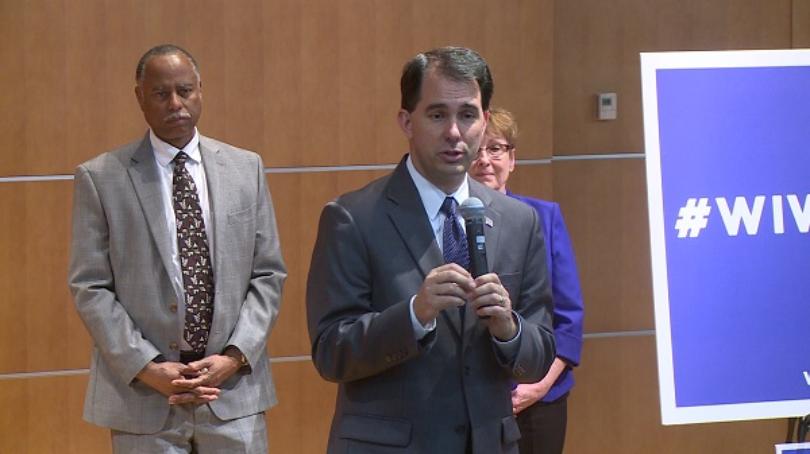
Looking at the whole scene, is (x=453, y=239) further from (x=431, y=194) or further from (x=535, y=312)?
(x=535, y=312)

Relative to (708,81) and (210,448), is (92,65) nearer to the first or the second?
(210,448)

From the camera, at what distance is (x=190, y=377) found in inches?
151

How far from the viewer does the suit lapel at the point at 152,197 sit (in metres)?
3.88

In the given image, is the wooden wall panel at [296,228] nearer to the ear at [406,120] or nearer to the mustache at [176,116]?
the mustache at [176,116]

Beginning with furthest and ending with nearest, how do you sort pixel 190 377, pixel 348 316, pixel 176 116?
1. pixel 176 116
2. pixel 190 377
3. pixel 348 316

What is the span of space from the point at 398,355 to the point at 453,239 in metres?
0.31

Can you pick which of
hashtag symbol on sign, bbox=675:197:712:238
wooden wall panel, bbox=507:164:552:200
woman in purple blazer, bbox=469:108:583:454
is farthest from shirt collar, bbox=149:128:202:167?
wooden wall panel, bbox=507:164:552:200

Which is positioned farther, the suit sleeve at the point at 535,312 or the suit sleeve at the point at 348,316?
the suit sleeve at the point at 535,312

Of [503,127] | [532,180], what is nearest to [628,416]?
[532,180]

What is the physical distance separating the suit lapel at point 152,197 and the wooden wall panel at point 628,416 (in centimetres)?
279

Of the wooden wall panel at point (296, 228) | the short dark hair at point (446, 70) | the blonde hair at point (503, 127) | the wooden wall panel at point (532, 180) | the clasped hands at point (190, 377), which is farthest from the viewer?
the wooden wall panel at point (532, 180)

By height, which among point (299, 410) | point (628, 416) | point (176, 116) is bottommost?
point (628, 416)

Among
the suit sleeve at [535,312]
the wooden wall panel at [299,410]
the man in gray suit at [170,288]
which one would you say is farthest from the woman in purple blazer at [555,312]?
the wooden wall panel at [299,410]

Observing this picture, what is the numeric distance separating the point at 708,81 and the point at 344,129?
2821mm
